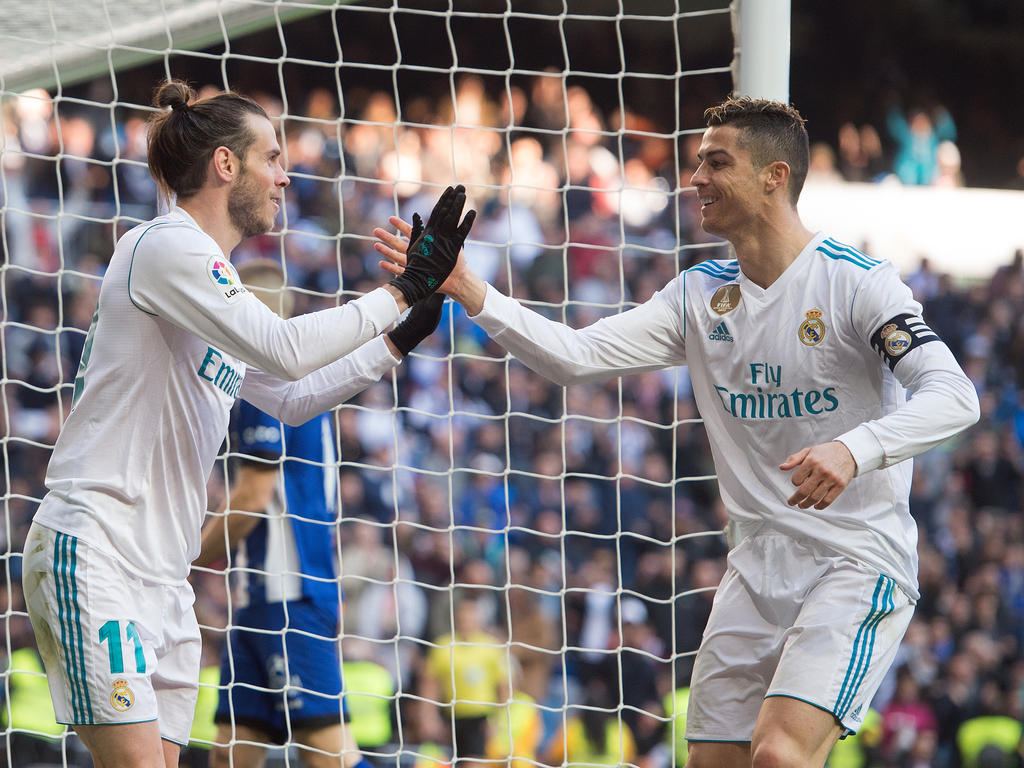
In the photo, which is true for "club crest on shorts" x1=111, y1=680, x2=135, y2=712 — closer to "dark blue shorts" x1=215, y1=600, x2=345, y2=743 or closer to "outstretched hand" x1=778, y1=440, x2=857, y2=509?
"outstretched hand" x1=778, y1=440, x2=857, y2=509

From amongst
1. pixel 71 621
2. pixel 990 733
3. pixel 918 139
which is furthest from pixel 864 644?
pixel 918 139

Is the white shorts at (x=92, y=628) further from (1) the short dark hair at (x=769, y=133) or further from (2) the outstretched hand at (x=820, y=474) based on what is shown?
(1) the short dark hair at (x=769, y=133)

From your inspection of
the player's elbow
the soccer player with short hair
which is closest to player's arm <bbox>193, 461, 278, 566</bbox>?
the soccer player with short hair

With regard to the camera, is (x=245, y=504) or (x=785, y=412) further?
(x=245, y=504)

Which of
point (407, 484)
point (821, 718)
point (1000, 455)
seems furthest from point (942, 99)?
point (821, 718)

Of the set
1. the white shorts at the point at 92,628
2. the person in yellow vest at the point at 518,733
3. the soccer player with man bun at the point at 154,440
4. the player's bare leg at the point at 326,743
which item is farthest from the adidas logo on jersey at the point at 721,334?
the person in yellow vest at the point at 518,733

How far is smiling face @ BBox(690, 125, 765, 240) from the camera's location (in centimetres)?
312

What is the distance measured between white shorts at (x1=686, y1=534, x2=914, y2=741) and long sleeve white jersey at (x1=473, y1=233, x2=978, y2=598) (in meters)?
0.06

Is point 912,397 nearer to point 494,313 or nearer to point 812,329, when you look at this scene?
point 812,329

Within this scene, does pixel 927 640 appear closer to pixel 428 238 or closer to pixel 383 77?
pixel 428 238

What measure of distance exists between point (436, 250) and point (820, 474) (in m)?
1.03

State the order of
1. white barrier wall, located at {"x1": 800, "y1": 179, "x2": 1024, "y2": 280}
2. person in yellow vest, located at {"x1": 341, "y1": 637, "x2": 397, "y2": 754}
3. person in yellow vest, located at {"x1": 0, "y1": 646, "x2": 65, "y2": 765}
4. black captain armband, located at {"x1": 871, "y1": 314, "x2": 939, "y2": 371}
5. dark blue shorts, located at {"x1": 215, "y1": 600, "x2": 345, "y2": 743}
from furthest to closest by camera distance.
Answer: white barrier wall, located at {"x1": 800, "y1": 179, "x2": 1024, "y2": 280} < person in yellow vest, located at {"x1": 341, "y1": 637, "x2": 397, "y2": 754} < person in yellow vest, located at {"x1": 0, "y1": 646, "x2": 65, "y2": 765} < dark blue shorts, located at {"x1": 215, "y1": 600, "x2": 345, "y2": 743} < black captain armband, located at {"x1": 871, "y1": 314, "x2": 939, "y2": 371}

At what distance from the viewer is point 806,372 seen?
2.96 m

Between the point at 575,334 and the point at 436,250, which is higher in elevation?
the point at 436,250
